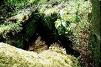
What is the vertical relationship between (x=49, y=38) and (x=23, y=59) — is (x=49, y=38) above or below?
below

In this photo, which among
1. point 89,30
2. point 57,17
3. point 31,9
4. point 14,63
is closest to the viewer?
point 14,63

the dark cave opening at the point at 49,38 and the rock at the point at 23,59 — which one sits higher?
the rock at the point at 23,59

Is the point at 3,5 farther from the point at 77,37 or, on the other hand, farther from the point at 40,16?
the point at 77,37

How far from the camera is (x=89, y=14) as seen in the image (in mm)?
4930

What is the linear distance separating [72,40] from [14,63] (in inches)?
74.0

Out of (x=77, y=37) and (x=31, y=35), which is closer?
(x=77, y=37)

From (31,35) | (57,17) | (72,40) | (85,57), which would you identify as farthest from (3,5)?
(85,57)

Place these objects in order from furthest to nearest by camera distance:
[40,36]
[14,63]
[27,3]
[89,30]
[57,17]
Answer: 1. [27,3]
2. [40,36]
3. [57,17]
4. [89,30]
5. [14,63]

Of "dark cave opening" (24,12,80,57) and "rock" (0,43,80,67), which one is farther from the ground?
"rock" (0,43,80,67)

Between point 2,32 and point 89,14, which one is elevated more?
point 89,14

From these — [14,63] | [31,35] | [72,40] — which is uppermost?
[14,63]

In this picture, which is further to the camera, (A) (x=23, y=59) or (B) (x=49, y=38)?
(B) (x=49, y=38)

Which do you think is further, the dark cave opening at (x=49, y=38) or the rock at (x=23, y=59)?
the dark cave opening at (x=49, y=38)

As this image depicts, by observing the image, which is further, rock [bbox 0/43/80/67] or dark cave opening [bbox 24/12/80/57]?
dark cave opening [bbox 24/12/80/57]
